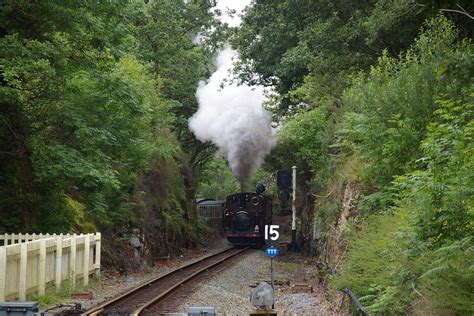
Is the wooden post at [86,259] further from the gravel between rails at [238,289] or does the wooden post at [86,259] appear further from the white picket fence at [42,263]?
the gravel between rails at [238,289]

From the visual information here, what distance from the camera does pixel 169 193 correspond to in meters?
32.8

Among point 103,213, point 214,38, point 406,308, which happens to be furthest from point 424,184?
point 214,38

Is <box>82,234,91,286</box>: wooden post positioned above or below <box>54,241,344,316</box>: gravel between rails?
above

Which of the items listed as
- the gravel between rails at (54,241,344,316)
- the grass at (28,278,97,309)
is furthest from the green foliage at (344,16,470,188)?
the grass at (28,278,97,309)

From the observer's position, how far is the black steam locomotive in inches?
1272

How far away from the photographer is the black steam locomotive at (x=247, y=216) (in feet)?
106

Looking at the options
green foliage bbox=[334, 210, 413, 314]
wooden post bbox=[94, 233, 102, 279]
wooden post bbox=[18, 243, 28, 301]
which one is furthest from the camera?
wooden post bbox=[94, 233, 102, 279]

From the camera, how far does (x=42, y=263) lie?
13055 millimetres

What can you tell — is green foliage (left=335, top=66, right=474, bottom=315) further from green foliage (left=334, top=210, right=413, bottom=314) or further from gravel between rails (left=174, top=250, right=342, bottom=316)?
gravel between rails (left=174, top=250, right=342, bottom=316)

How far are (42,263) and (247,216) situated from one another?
65.0ft

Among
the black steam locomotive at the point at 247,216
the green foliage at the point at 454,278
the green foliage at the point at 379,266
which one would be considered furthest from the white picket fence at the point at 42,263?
the black steam locomotive at the point at 247,216

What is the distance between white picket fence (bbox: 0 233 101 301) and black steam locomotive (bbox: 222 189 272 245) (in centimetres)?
1550

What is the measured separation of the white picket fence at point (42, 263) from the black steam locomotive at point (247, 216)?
15.5m

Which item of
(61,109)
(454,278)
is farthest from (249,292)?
(454,278)
